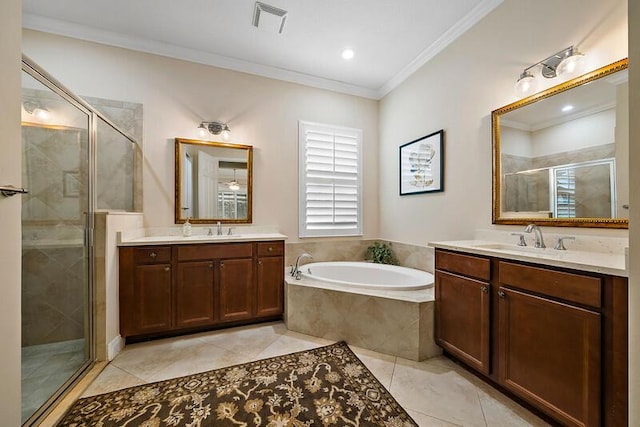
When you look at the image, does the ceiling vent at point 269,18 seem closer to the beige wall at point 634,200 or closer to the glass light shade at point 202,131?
the glass light shade at point 202,131

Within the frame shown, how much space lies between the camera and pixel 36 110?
1.70 metres

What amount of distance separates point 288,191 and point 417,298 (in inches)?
75.3

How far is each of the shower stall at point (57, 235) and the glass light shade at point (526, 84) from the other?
313 centimetres

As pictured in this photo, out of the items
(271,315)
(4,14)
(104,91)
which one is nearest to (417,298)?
(271,315)

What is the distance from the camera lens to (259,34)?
2551mm

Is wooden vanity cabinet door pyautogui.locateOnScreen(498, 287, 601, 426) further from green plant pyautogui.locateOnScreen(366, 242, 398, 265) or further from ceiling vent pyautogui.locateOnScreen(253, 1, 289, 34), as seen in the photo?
ceiling vent pyautogui.locateOnScreen(253, 1, 289, 34)

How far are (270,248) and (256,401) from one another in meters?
1.35

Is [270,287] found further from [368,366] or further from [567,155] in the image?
[567,155]

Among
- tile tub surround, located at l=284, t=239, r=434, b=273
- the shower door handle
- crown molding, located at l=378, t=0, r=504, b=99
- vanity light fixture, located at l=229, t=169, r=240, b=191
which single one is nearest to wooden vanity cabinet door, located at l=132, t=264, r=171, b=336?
vanity light fixture, located at l=229, t=169, r=240, b=191

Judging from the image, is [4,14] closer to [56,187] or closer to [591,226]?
[56,187]

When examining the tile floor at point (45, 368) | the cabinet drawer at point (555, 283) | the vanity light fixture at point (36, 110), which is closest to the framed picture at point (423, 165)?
the cabinet drawer at point (555, 283)

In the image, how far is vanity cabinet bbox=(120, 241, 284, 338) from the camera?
2217 millimetres

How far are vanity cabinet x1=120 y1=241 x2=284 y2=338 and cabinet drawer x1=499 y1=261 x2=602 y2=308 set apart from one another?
76.2 inches

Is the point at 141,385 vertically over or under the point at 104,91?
under
